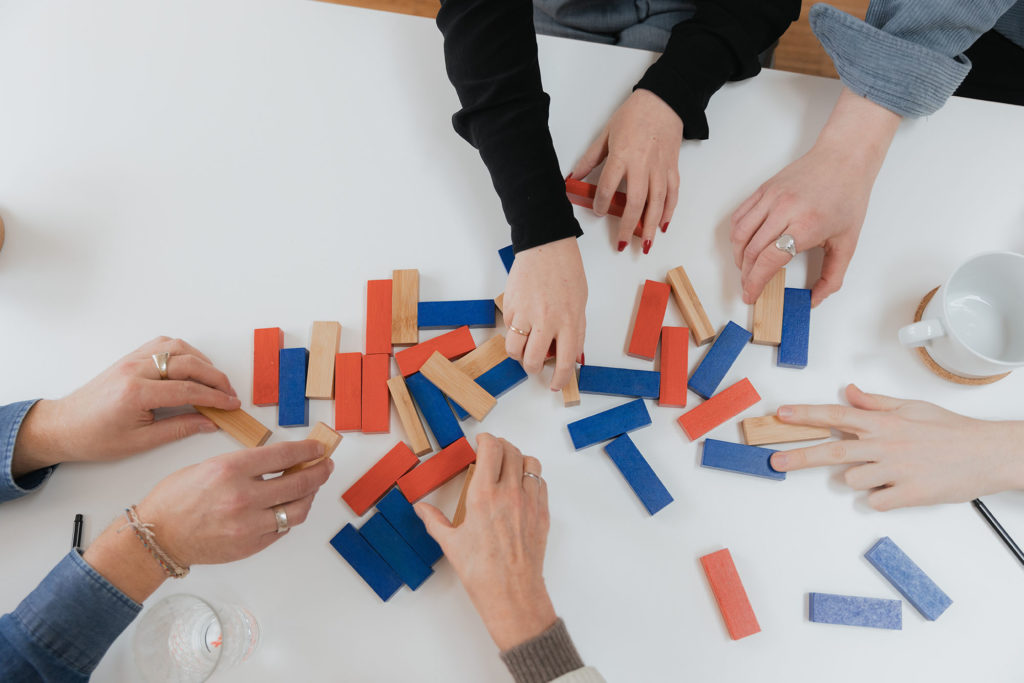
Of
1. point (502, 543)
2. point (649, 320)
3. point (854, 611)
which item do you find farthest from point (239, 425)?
point (854, 611)

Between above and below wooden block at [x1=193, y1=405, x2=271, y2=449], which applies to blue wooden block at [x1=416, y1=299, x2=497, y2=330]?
above

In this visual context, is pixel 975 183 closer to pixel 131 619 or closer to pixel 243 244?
pixel 243 244

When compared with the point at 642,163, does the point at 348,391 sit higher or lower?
lower

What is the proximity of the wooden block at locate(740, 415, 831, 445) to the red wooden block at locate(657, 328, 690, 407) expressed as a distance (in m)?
0.10

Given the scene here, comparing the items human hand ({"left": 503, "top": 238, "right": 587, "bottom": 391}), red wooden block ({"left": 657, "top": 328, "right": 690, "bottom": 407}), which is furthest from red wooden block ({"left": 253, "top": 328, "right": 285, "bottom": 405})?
red wooden block ({"left": 657, "top": 328, "right": 690, "bottom": 407})

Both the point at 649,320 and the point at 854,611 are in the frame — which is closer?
the point at 854,611

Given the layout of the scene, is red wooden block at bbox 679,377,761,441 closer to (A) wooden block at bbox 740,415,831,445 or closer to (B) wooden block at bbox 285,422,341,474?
(A) wooden block at bbox 740,415,831,445

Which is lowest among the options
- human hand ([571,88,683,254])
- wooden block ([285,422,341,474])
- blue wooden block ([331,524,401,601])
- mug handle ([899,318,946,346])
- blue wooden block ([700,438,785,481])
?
blue wooden block ([331,524,401,601])

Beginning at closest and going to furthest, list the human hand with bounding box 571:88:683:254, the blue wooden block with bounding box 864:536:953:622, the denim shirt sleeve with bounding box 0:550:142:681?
the denim shirt sleeve with bounding box 0:550:142:681
the blue wooden block with bounding box 864:536:953:622
the human hand with bounding box 571:88:683:254

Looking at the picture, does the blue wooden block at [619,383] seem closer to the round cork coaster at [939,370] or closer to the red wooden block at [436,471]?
the red wooden block at [436,471]

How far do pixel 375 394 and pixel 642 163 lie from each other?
20.4 inches

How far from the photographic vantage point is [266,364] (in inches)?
33.0

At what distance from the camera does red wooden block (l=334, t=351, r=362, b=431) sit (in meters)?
0.82

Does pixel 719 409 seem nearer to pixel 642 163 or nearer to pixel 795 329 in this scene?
pixel 795 329
